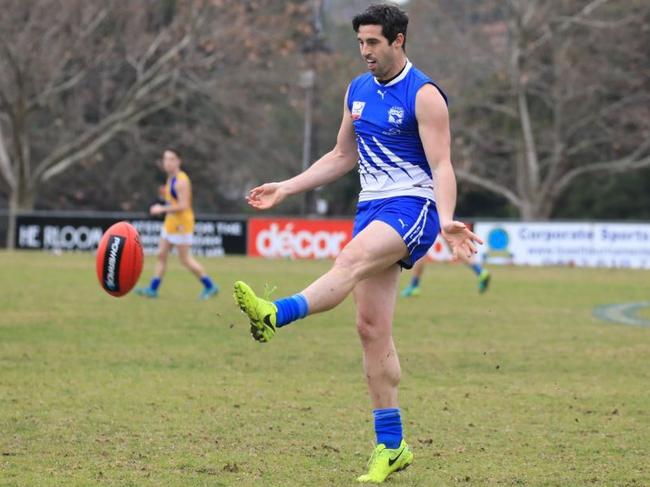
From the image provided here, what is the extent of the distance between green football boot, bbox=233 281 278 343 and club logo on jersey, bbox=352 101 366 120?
1.24 meters

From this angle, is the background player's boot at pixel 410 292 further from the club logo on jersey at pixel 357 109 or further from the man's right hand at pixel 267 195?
the club logo on jersey at pixel 357 109

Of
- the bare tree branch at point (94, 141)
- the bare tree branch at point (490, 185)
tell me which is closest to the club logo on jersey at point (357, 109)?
the bare tree branch at point (94, 141)

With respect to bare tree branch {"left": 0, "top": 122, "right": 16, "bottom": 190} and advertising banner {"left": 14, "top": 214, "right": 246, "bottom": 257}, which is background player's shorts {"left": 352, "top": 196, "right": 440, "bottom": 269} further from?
bare tree branch {"left": 0, "top": 122, "right": 16, "bottom": 190}

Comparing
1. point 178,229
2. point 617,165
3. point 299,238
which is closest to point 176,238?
point 178,229

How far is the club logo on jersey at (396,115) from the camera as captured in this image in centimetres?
609

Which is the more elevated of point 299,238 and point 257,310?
point 299,238

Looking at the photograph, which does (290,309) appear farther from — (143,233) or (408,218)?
(143,233)

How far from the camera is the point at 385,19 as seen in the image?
5.96m

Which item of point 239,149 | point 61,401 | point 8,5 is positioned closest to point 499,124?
point 239,149

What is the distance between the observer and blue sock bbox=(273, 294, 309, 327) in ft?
18.3

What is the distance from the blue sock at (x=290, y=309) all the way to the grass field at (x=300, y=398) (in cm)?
92

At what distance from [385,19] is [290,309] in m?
1.52

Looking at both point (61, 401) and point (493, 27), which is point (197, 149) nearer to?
point (493, 27)

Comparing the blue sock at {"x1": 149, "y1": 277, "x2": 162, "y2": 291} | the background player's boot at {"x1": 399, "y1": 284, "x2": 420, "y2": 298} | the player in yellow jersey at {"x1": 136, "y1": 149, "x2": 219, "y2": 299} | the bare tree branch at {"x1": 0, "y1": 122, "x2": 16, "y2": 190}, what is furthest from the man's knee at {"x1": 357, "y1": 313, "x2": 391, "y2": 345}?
the bare tree branch at {"x1": 0, "y1": 122, "x2": 16, "y2": 190}
